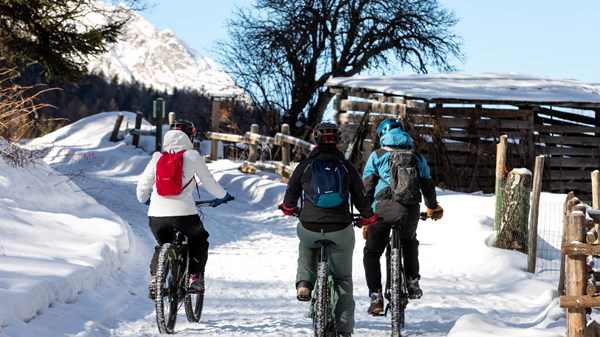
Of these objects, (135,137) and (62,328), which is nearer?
(62,328)

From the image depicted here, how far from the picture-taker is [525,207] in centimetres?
1126

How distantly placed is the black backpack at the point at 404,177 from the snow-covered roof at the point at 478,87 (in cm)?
1284

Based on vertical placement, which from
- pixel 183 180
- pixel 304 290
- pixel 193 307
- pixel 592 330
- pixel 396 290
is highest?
pixel 183 180

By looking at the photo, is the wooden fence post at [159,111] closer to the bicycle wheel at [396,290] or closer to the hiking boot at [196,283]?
the hiking boot at [196,283]

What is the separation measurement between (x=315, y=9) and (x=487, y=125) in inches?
504

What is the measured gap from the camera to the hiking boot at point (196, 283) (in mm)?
6969

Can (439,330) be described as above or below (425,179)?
below

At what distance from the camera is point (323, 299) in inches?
228

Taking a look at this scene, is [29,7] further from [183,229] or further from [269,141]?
[183,229]

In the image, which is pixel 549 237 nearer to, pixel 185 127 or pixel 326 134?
pixel 185 127

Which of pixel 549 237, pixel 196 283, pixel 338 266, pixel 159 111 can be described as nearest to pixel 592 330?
pixel 338 266

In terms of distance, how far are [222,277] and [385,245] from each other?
3517 millimetres

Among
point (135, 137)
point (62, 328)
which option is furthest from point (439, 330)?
point (135, 137)

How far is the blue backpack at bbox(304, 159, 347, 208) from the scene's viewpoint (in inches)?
231
